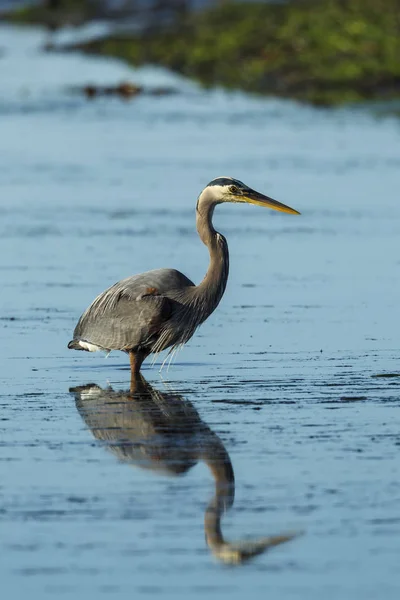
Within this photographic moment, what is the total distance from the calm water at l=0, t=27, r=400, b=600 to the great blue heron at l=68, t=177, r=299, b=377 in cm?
25

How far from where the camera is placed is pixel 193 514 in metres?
7.59

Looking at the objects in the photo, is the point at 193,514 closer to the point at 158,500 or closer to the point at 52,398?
the point at 158,500

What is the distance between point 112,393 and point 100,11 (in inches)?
2408

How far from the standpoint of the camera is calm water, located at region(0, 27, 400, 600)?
698 cm

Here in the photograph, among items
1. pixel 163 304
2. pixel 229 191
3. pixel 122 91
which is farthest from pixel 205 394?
pixel 122 91

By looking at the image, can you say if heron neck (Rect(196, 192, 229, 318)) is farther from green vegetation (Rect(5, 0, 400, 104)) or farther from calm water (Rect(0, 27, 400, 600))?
green vegetation (Rect(5, 0, 400, 104))

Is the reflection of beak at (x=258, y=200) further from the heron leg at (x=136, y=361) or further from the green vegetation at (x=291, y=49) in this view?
the green vegetation at (x=291, y=49)

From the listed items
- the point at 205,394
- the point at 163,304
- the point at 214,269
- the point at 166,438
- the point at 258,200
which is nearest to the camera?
the point at 166,438

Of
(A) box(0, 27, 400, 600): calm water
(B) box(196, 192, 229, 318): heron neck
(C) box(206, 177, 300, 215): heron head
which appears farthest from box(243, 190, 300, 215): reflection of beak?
(A) box(0, 27, 400, 600): calm water

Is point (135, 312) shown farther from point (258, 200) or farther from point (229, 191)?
point (258, 200)

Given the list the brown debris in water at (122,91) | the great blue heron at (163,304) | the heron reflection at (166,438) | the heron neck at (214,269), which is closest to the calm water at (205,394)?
the heron reflection at (166,438)

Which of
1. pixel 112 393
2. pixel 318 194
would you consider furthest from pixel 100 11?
pixel 112 393

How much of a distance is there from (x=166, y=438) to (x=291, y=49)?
3337 centimetres

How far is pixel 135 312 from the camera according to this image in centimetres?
1099
